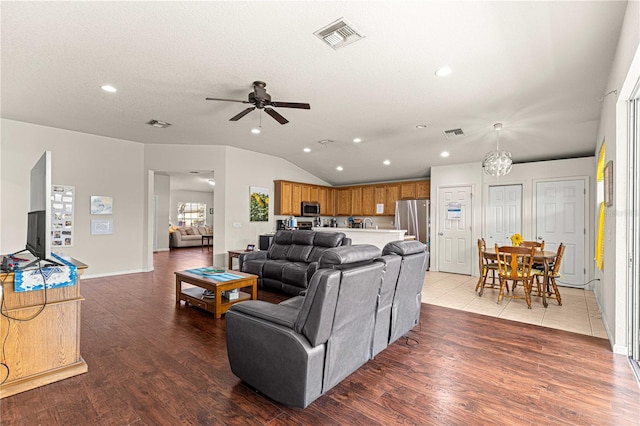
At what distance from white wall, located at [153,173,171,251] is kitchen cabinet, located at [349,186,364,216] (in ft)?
22.8

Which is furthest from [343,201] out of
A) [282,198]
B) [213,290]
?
[213,290]

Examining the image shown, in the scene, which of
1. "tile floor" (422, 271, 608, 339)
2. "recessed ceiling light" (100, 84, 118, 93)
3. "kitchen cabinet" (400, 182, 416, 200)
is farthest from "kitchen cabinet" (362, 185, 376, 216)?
"recessed ceiling light" (100, 84, 118, 93)

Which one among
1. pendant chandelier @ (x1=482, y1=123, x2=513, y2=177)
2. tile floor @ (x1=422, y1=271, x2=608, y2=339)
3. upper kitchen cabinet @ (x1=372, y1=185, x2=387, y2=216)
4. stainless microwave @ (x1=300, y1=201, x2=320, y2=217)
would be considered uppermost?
pendant chandelier @ (x1=482, y1=123, x2=513, y2=177)

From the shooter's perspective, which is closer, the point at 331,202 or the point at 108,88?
the point at 108,88

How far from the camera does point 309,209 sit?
27.7 feet

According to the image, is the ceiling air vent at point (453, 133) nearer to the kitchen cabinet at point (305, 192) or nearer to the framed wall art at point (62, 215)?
the kitchen cabinet at point (305, 192)

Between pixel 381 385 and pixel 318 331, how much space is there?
0.85m

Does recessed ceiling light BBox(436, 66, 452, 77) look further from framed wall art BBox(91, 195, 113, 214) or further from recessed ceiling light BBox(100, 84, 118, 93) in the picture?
framed wall art BBox(91, 195, 113, 214)

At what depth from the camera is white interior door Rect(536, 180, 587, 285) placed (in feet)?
18.1

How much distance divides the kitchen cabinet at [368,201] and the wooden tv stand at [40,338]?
7141 mm

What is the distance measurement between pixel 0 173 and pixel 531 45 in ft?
24.8

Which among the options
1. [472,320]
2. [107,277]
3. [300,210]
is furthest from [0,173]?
[472,320]

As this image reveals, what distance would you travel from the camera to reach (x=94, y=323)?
3457 millimetres

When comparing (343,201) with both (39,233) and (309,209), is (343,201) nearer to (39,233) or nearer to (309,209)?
(309,209)
